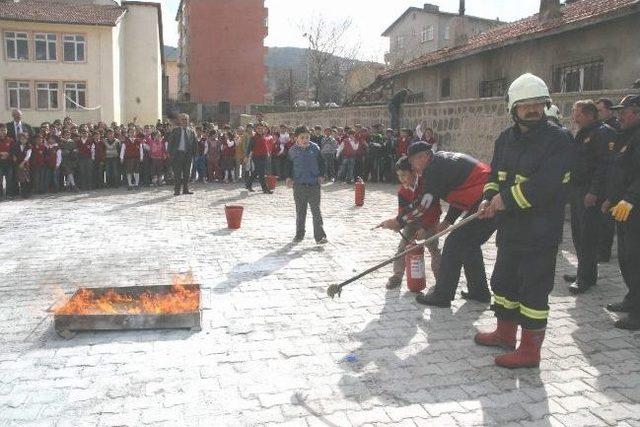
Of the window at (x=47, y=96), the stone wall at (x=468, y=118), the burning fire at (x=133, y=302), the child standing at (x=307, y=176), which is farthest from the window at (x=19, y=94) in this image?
the burning fire at (x=133, y=302)

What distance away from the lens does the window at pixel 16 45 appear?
1291 inches

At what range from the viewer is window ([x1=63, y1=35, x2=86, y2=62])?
111 ft

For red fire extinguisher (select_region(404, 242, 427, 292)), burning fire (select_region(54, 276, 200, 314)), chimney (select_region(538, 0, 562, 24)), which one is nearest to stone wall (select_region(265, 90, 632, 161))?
chimney (select_region(538, 0, 562, 24))

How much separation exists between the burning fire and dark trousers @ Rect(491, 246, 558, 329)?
9.04 ft

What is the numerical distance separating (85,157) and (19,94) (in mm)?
22585

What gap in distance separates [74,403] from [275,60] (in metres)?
96.5

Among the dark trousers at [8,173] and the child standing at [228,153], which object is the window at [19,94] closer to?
the child standing at [228,153]

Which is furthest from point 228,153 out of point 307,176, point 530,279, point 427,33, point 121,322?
point 427,33

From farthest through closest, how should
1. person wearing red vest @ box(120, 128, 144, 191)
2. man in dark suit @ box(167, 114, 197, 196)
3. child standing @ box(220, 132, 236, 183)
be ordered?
child standing @ box(220, 132, 236, 183) → person wearing red vest @ box(120, 128, 144, 191) → man in dark suit @ box(167, 114, 197, 196)

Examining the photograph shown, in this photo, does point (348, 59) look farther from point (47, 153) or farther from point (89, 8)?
point (47, 153)

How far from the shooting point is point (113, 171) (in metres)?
15.7

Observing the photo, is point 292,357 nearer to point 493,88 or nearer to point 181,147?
point 181,147

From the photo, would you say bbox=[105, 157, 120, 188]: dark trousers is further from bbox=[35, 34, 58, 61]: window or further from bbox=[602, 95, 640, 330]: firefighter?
bbox=[35, 34, 58, 61]: window

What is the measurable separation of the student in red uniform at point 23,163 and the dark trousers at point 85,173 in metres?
1.40
